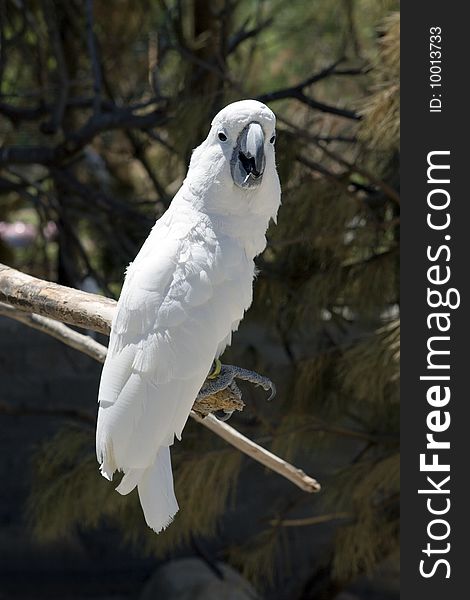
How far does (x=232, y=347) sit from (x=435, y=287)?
2.46 feet

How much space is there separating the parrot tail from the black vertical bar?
0.58m

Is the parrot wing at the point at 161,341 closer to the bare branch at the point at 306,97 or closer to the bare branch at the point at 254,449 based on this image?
the bare branch at the point at 254,449

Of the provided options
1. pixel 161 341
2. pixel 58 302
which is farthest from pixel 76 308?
pixel 161 341

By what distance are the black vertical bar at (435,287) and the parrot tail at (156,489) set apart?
1.89 feet

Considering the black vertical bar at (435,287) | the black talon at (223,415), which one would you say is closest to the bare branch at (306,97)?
the black vertical bar at (435,287)

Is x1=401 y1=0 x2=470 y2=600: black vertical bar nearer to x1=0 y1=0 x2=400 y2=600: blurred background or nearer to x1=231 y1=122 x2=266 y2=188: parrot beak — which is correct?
x1=0 y1=0 x2=400 y2=600: blurred background

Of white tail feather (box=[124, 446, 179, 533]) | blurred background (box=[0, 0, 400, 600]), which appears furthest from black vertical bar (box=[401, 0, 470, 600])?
white tail feather (box=[124, 446, 179, 533])

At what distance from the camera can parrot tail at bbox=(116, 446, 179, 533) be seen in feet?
4.64

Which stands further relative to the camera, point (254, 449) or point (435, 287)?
point (435, 287)

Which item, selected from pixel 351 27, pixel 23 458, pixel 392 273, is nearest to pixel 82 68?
pixel 351 27

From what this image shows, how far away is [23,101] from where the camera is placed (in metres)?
3.26

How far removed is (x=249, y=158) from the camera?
54.1 inches

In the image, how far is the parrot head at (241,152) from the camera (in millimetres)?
1370

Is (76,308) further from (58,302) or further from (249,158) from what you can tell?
(249,158)
